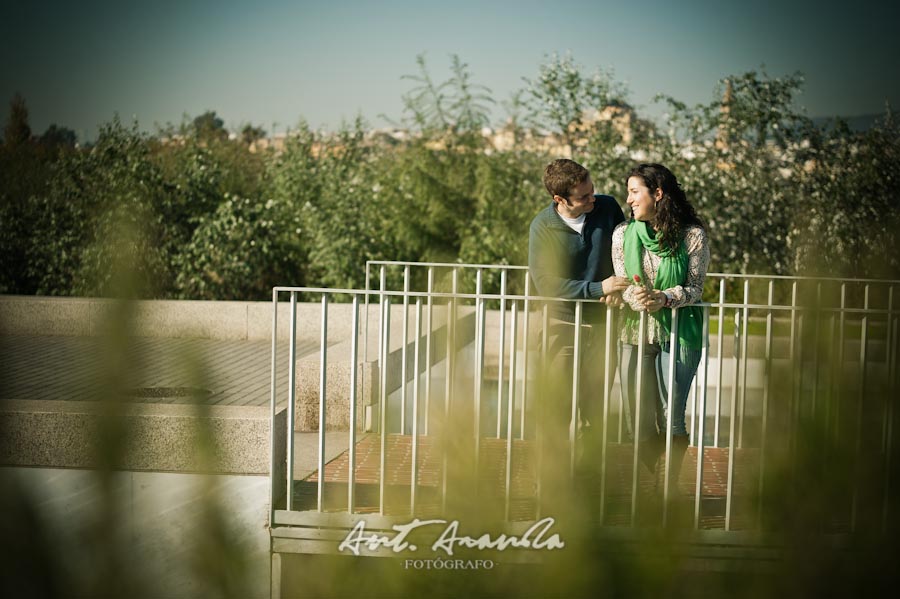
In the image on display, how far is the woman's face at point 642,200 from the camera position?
14.8ft

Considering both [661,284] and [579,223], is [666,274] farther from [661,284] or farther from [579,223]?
[579,223]

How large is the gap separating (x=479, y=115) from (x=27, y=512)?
1256 cm

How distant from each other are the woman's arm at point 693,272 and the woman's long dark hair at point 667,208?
50mm

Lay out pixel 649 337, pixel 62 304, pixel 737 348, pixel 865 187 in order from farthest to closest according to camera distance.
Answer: pixel 865 187, pixel 62 304, pixel 649 337, pixel 737 348

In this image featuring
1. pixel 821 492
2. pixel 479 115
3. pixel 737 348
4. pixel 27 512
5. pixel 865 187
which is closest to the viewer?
pixel 27 512

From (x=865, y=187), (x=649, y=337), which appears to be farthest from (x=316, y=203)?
(x=649, y=337)

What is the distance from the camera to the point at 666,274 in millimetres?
4449

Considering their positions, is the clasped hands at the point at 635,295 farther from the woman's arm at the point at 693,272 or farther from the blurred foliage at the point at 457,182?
the blurred foliage at the point at 457,182

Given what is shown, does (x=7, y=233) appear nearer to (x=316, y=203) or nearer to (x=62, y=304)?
(x=62, y=304)

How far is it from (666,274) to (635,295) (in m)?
0.29

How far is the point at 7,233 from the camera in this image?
41.4 feet
